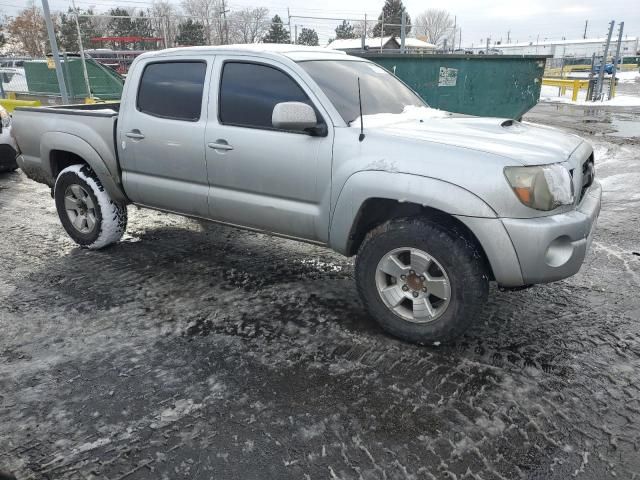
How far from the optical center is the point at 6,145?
26.7 ft

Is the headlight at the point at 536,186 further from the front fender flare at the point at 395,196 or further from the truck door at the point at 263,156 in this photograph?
the truck door at the point at 263,156

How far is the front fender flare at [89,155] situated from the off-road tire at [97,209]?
90 mm

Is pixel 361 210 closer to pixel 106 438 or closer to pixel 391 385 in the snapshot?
pixel 391 385

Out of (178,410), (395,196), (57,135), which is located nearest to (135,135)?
(57,135)

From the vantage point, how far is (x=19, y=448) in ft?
7.73

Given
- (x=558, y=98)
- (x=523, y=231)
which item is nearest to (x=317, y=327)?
(x=523, y=231)

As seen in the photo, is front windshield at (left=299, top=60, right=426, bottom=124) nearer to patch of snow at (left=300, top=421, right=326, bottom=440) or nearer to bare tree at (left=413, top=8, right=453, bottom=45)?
patch of snow at (left=300, top=421, right=326, bottom=440)

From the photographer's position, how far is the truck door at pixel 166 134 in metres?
3.99

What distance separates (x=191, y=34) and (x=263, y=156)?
1816 inches

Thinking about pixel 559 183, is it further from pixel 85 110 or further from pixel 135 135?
pixel 85 110

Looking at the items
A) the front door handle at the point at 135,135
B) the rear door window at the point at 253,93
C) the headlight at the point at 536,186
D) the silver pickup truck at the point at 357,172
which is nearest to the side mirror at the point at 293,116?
the silver pickup truck at the point at 357,172

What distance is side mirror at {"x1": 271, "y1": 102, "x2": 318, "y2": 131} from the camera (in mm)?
3191

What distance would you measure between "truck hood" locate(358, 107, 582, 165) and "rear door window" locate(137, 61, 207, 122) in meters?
1.42

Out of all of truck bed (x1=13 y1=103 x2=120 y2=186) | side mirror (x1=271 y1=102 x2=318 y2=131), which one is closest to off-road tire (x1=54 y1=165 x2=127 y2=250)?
truck bed (x1=13 y1=103 x2=120 y2=186)
